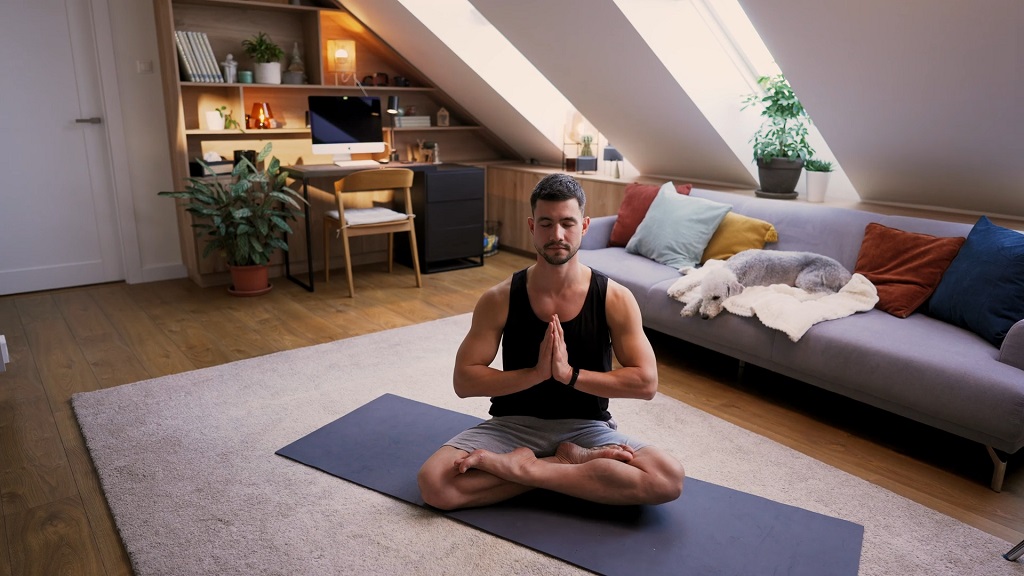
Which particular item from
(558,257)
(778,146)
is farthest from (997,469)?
(778,146)

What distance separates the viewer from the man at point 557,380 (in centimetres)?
194

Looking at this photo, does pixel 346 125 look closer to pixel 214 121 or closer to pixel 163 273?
pixel 214 121

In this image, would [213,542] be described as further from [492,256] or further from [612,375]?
[492,256]

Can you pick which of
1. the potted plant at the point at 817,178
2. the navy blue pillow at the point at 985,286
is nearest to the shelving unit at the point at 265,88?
the potted plant at the point at 817,178

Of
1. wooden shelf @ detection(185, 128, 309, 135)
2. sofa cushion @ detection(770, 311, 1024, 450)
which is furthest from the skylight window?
wooden shelf @ detection(185, 128, 309, 135)

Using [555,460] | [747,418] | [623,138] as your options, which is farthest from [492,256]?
[555,460]

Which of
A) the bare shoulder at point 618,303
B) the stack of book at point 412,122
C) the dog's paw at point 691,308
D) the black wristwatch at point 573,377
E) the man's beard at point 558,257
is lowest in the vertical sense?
the dog's paw at point 691,308

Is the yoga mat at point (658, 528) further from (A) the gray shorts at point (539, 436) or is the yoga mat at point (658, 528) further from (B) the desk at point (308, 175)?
(B) the desk at point (308, 175)

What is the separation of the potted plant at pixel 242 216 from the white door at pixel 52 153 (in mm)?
646

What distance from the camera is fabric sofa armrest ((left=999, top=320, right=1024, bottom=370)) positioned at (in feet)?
7.54

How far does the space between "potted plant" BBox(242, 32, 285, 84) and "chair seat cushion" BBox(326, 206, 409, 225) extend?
99cm

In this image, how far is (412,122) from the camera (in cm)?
535

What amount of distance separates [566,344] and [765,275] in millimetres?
1519

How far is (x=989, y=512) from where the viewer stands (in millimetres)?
2180
